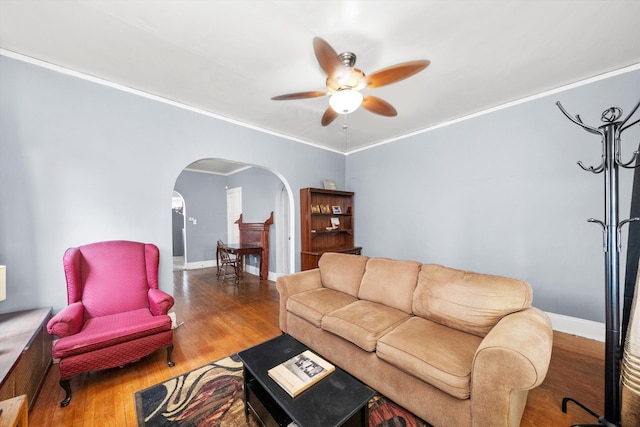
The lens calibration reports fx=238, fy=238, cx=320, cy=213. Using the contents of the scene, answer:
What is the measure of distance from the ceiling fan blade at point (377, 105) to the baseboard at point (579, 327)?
298 centimetres

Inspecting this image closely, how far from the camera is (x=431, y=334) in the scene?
5.63 ft

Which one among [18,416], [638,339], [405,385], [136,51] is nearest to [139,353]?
[18,416]

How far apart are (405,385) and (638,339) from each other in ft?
3.98

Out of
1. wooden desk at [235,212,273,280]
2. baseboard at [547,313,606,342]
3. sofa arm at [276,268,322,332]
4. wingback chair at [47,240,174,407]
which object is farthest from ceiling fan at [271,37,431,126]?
wooden desk at [235,212,273,280]

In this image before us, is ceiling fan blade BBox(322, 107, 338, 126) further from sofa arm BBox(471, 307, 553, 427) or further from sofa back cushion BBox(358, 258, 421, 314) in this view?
→ sofa arm BBox(471, 307, 553, 427)

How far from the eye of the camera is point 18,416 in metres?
1.00

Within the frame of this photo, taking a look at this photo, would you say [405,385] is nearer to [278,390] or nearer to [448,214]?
[278,390]

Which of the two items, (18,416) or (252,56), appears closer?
(18,416)

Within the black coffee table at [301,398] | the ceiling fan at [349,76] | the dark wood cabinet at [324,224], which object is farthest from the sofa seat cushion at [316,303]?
the ceiling fan at [349,76]

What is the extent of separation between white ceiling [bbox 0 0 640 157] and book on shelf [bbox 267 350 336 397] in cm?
232

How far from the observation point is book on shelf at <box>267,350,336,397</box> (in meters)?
1.28

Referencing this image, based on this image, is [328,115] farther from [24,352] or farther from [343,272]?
[24,352]

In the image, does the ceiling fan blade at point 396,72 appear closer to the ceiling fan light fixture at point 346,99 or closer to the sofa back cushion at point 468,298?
the ceiling fan light fixture at point 346,99

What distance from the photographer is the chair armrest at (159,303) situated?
2.19 metres
